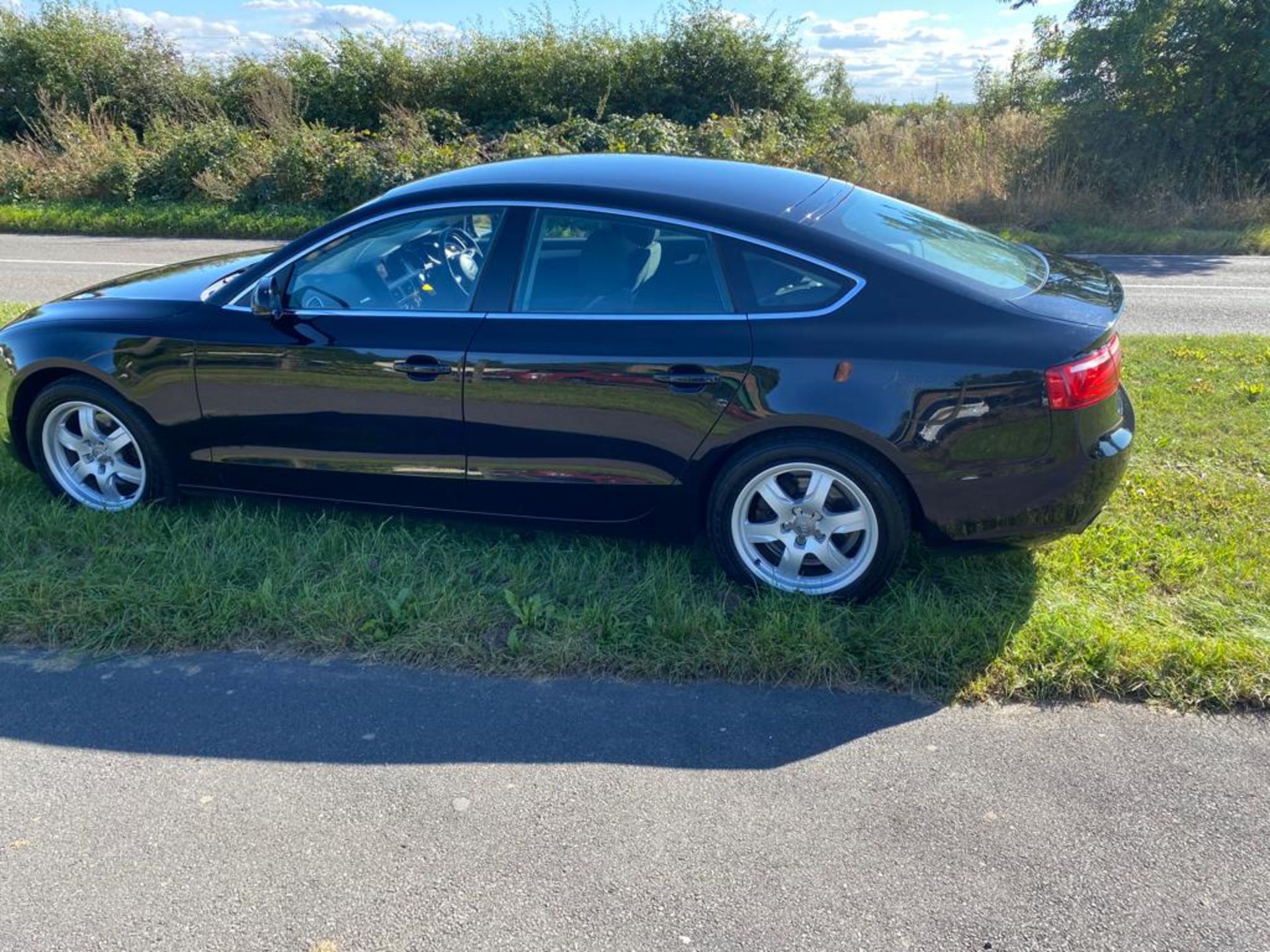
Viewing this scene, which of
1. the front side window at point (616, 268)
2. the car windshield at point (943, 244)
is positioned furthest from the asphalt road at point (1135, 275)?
the front side window at point (616, 268)

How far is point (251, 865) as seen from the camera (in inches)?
114

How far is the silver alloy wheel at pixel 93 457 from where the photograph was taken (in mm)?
4859

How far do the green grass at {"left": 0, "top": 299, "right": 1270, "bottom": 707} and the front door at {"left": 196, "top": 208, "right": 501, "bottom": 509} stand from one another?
0.99 feet

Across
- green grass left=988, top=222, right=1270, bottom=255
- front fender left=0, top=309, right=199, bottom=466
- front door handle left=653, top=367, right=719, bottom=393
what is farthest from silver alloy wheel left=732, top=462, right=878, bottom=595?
green grass left=988, top=222, right=1270, bottom=255

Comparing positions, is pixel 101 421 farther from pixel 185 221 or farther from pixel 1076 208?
pixel 1076 208

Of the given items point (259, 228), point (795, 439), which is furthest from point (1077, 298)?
point (259, 228)

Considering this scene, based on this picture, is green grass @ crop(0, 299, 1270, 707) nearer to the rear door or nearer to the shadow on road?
the shadow on road

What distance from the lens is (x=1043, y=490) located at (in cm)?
383

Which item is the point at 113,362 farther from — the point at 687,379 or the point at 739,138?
the point at 739,138

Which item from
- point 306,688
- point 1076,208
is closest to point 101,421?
point 306,688

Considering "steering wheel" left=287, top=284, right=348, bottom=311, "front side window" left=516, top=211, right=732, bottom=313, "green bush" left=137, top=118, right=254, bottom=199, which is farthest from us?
"green bush" left=137, top=118, right=254, bottom=199

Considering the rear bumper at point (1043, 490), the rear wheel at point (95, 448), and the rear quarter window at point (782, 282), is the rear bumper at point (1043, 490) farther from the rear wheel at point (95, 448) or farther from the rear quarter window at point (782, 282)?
the rear wheel at point (95, 448)

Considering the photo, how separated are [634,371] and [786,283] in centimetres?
65

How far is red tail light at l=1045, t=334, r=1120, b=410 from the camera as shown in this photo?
373 centimetres
